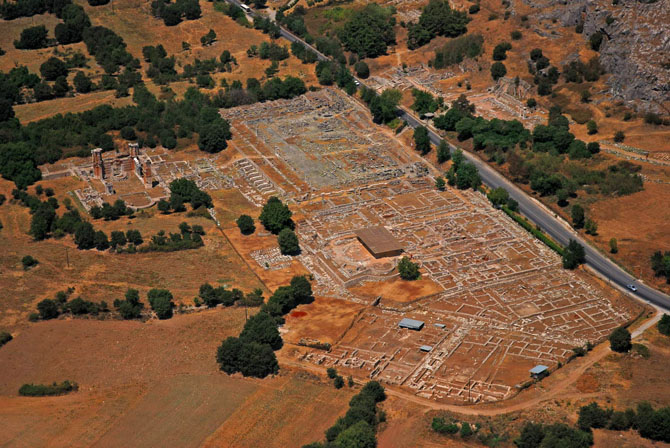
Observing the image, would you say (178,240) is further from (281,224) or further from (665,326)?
(665,326)

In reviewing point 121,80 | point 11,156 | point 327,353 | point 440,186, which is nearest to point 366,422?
point 327,353

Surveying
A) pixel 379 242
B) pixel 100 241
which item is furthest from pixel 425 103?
pixel 100 241

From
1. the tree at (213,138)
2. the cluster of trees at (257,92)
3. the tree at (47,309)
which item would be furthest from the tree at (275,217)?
the cluster of trees at (257,92)

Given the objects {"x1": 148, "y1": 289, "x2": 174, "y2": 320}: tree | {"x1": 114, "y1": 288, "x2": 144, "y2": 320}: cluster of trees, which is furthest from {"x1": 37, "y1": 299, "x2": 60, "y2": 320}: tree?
{"x1": 148, "y1": 289, "x2": 174, "y2": 320}: tree

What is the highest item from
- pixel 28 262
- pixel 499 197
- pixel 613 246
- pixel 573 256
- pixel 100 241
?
pixel 613 246

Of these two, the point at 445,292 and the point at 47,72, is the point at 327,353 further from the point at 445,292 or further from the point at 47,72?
the point at 47,72

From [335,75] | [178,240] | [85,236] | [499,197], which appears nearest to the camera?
[85,236]
